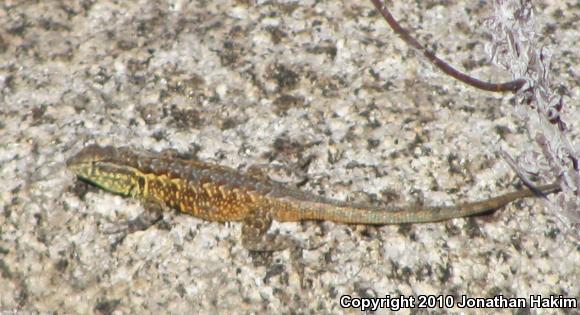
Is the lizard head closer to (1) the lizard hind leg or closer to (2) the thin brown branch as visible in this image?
(1) the lizard hind leg

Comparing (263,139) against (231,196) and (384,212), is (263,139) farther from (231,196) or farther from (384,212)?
(384,212)

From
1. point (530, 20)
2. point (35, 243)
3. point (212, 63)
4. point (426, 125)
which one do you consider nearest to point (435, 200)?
point (426, 125)

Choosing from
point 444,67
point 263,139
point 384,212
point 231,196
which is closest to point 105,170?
point 231,196

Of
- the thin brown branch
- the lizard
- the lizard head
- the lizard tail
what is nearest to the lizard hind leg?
the lizard

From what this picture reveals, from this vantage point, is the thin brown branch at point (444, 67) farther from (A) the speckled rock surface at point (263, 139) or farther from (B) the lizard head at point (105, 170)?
(B) the lizard head at point (105, 170)

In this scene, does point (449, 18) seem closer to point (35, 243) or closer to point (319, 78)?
point (319, 78)

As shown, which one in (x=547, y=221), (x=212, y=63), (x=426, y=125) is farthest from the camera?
(x=212, y=63)

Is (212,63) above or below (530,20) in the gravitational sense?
below
